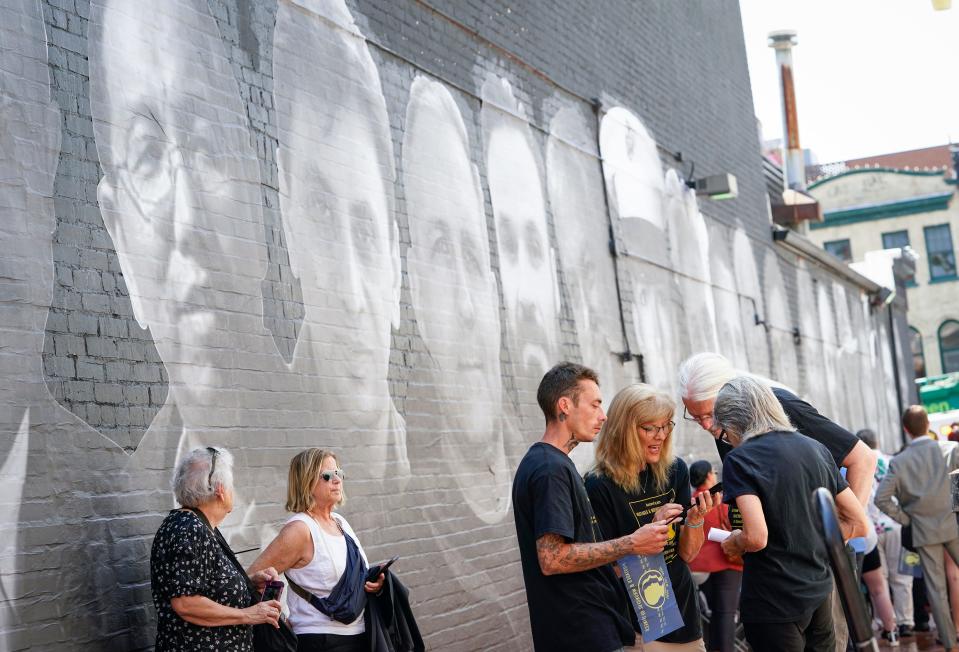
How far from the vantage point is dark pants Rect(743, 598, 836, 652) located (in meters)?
4.73

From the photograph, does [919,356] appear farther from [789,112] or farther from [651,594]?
[651,594]

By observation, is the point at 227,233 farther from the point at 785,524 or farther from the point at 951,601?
the point at 951,601

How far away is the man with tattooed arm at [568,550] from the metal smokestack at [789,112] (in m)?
20.4

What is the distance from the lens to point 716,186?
14352 millimetres

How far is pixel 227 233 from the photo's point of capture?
6285mm

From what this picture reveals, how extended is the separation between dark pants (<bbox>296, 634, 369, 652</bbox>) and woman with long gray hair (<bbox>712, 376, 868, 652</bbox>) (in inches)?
68.3

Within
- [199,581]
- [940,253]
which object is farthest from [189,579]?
[940,253]

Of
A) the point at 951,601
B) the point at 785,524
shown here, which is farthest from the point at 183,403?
the point at 951,601

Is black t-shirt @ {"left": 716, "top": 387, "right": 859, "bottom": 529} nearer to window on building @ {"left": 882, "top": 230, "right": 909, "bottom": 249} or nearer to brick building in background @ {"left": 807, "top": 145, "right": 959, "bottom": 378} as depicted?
brick building in background @ {"left": 807, "top": 145, "right": 959, "bottom": 378}

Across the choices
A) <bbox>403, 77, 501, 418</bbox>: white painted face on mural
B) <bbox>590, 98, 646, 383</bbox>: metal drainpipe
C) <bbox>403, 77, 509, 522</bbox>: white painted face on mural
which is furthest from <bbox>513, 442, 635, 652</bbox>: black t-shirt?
<bbox>590, 98, 646, 383</bbox>: metal drainpipe

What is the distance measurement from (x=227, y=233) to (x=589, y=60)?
655 cm

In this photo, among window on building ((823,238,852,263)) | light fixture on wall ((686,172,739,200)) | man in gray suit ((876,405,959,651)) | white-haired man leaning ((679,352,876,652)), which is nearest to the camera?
white-haired man leaning ((679,352,876,652))

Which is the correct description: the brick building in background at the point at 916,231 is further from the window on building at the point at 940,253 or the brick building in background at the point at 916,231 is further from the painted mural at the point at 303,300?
the painted mural at the point at 303,300

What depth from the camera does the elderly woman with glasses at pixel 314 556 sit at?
5305 mm
